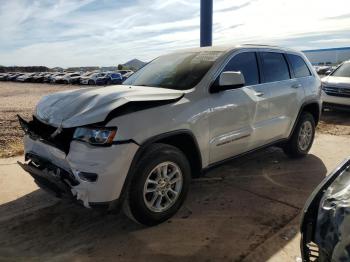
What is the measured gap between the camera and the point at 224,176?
5.18 metres

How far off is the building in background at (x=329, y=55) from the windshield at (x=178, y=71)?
93.9 meters

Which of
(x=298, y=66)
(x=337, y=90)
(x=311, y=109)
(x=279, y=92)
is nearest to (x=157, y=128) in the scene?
(x=279, y=92)

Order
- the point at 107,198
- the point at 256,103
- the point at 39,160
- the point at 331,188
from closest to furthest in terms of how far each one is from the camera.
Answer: the point at 331,188 → the point at 107,198 → the point at 39,160 → the point at 256,103

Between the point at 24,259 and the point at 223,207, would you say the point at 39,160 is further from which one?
the point at 223,207

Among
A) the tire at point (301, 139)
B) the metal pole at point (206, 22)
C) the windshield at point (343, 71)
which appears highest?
the metal pole at point (206, 22)

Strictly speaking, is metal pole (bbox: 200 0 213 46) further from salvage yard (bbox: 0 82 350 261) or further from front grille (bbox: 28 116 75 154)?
front grille (bbox: 28 116 75 154)

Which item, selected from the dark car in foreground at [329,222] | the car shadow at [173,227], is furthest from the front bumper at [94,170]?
the dark car in foreground at [329,222]

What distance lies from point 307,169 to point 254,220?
6.72ft

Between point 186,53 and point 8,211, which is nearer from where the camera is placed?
point 8,211

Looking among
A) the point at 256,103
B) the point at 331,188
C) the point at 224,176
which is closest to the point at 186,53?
the point at 256,103

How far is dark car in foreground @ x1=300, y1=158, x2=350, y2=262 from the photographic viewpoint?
204 cm

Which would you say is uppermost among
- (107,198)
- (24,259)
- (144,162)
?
(144,162)

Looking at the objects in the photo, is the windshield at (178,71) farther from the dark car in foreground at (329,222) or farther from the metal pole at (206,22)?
the metal pole at (206,22)

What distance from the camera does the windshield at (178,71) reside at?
411 cm
